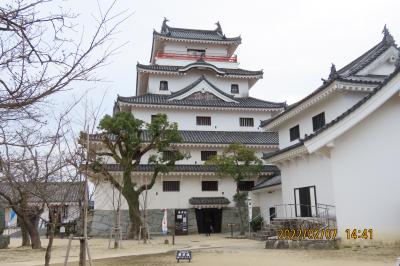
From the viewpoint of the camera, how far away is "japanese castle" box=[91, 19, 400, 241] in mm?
15281

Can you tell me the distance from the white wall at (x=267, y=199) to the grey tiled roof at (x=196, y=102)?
823 centimetres

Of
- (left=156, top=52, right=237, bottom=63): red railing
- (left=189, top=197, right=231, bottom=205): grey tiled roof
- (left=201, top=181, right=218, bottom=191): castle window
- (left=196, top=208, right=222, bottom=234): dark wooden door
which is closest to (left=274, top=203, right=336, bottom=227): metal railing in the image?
(left=189, top=197, right=231, bottom=205): grey tiled roof

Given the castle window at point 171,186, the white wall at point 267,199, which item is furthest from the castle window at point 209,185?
the white wall at point 267,199

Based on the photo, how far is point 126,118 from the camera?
77.7 feet

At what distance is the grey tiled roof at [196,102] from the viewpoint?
3237 cm

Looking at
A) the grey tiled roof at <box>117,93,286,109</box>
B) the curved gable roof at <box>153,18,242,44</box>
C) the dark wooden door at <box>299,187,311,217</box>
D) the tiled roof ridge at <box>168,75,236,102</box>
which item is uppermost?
the curved gable roof at <box>153,18,242,44</box>

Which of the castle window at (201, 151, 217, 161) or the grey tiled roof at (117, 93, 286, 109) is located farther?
the castle window at (201, 151, 217, 161)

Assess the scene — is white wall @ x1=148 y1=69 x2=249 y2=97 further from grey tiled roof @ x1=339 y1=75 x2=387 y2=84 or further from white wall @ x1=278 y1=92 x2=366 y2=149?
grey tiled roof @ x1=339 y1=75 x2=387 y2=84

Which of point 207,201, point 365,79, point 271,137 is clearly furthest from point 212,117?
point 365,79

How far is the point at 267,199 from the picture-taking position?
28.4 m

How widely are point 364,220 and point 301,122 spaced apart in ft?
24.6

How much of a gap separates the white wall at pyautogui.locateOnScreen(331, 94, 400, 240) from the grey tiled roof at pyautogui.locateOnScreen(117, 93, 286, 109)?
1880 cm

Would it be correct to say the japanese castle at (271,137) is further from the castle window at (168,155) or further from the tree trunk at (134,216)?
the castle window at (168,155)

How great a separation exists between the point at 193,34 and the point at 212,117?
34.5ft
